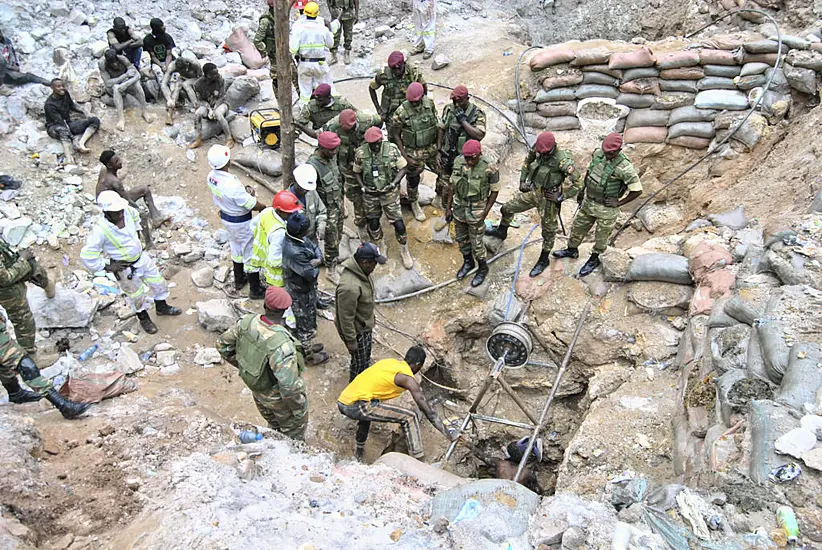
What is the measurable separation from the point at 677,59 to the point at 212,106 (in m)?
6.39

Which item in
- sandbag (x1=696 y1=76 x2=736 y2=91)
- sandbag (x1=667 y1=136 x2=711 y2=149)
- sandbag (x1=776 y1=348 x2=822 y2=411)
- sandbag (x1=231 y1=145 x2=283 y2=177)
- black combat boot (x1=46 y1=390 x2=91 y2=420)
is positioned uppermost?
sandbag (x1=696 y1=76 x2=736 y2=91)

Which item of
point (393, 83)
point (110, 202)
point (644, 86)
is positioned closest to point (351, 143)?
point (393, 83)

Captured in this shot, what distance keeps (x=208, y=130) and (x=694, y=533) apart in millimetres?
7345

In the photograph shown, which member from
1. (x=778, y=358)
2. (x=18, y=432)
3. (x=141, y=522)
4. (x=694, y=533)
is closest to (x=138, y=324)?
(x=18, y=432)

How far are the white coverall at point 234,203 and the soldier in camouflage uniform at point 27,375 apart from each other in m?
2.07

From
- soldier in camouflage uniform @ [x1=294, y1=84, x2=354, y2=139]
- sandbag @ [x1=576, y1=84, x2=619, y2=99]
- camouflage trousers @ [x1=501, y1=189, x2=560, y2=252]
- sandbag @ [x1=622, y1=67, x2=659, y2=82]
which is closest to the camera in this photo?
camouflage trousers @ [x1=501, y1=189, x2=560, y2=252]

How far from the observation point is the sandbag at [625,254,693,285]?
5613 millimetres

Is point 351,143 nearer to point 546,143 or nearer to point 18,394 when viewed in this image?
point 546,143

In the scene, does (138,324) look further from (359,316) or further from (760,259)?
(760,259)

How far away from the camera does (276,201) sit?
5.05m

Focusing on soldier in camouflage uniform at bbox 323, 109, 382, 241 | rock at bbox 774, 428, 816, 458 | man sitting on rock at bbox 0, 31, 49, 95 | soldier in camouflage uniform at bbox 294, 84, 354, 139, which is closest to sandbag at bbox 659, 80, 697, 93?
soldier in camouflage uniform at bbox 323, 109, 382, 241

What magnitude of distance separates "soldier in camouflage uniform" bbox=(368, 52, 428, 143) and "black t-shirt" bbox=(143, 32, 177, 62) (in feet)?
11.1

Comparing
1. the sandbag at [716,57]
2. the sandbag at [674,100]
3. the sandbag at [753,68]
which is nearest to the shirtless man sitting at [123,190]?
the sandbag at [674,100]

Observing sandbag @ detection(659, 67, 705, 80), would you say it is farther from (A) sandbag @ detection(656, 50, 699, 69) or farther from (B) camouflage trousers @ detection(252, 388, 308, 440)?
(B) camouflage trousers @ detection(252, 388, 308, 440)
